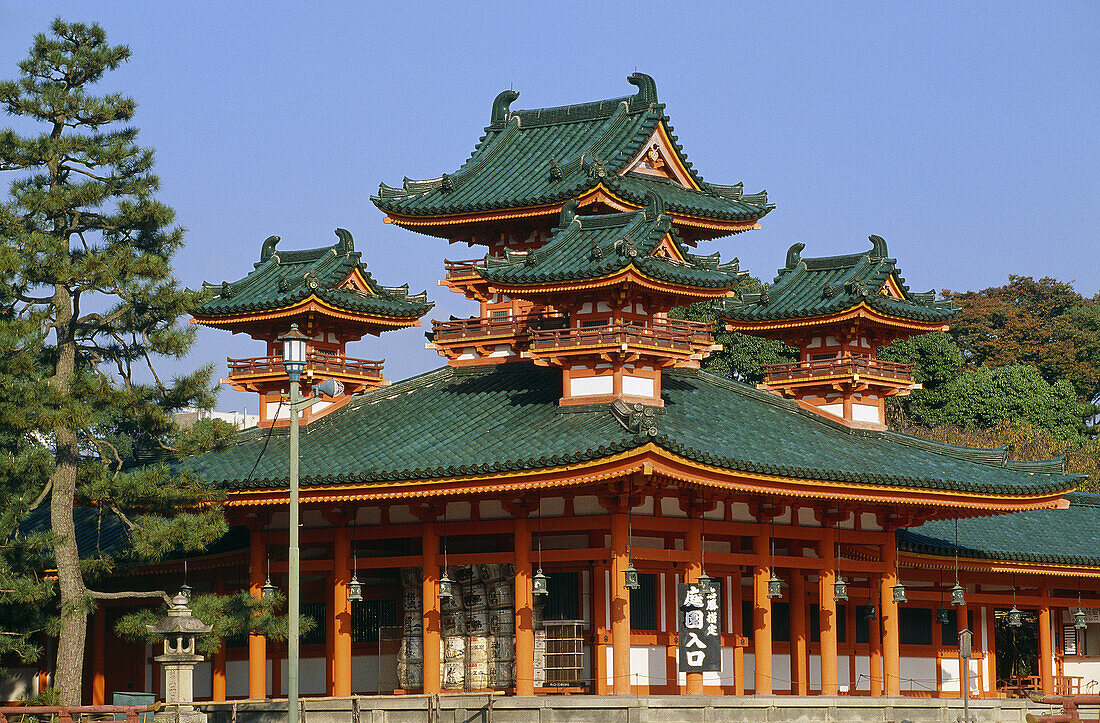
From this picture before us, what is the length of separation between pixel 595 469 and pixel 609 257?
19.4ft

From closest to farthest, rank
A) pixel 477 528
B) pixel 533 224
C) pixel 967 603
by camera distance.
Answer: pixel 477 528
pixel 533 224
pixel 967 603

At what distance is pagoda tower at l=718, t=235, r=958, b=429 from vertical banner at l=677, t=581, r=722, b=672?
961 cm

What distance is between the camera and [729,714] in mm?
34156

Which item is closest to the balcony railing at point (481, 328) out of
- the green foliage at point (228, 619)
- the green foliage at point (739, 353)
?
the green foliage at point (228, 619)

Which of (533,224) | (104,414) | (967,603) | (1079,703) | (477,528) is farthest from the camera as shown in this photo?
(967,603)

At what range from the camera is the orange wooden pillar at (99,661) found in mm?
42688

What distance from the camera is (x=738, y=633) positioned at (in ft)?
126

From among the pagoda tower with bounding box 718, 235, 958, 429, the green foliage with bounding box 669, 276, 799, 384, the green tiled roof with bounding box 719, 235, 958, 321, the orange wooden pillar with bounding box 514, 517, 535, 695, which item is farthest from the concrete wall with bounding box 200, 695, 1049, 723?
the green foliage with bounding box 669, 276, 799, 384

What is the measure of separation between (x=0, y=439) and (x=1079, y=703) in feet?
89.8

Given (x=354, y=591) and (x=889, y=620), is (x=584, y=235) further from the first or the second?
(x=889, y=620)

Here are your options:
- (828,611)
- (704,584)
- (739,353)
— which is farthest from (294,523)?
(739,353)

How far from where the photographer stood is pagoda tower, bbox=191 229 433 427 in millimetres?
41562

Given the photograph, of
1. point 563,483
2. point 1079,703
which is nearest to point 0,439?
point 563,483

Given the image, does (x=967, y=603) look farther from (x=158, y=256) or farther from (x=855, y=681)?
(x=158, y=256)
